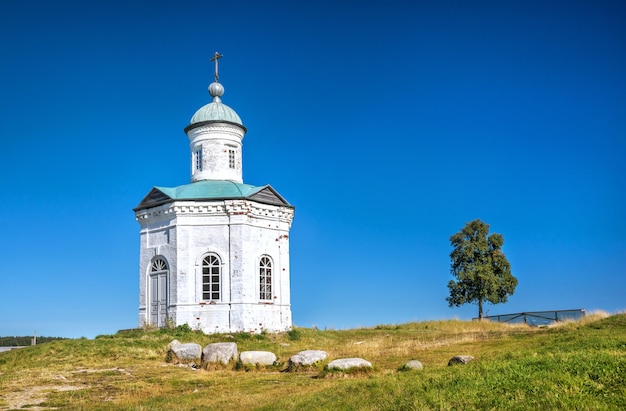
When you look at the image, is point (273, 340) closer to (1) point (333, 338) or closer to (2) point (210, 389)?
(1) point (333, 338)

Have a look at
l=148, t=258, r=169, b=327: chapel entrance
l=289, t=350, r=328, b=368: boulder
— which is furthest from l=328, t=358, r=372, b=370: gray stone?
l=148, t=258, r=169, b=327: chapel entrance

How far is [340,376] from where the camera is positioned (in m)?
16.6

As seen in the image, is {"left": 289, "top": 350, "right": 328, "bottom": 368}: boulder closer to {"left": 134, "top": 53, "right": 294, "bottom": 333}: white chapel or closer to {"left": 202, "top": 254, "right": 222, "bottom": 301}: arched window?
{"left": 134, "top": 53, "right": 294, "bottom": 333}: white chapel

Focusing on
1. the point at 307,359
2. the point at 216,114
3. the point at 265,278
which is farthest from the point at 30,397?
the point at 216,114

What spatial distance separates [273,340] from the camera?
27547mm

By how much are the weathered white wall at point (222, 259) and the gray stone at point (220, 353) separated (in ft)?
22.4

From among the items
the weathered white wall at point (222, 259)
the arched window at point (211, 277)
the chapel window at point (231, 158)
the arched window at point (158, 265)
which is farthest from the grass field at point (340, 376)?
the chapel window at point (231, 158)

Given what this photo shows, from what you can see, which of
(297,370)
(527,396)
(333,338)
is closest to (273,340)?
(333,338)

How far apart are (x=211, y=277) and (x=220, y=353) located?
840 centimetres

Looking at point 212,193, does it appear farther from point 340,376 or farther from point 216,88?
point 340,376

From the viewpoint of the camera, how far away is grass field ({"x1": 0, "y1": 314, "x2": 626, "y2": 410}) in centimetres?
1048

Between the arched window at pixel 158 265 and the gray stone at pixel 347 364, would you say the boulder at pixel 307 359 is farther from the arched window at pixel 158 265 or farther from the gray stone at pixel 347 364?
the arched window at pixel 158 265

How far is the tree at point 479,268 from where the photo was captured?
3847cm

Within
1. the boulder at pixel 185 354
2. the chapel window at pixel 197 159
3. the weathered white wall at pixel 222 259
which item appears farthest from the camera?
the chapel window at pixel 197 159
